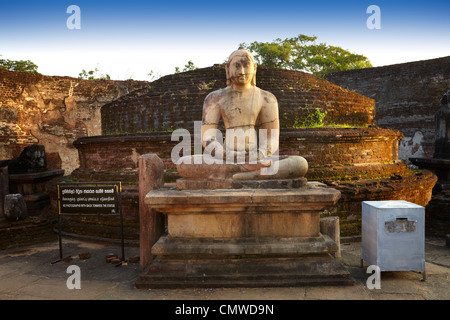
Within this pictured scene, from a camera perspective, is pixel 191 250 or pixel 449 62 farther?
pixel 449 62

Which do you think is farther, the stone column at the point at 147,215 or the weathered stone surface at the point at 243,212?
the stone column at the point at 147,215

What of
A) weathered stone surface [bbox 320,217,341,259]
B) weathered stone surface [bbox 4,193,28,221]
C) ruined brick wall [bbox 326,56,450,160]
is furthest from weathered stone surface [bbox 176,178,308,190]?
ruined brick wall [bbox 326,56,450,160]

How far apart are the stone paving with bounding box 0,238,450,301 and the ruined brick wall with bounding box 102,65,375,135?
3269mm

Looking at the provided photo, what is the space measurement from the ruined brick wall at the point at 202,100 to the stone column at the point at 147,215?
3.09 metres

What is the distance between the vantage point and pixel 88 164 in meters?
6.42

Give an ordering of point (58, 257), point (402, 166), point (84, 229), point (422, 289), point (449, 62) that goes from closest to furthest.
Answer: point (422, 289) → point (58, 257) → point (84, 229) → point (402, 166) → point (449, 62)

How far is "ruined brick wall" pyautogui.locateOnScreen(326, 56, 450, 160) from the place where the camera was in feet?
44.1

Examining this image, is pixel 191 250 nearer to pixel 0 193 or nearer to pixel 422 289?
pixel 422 289

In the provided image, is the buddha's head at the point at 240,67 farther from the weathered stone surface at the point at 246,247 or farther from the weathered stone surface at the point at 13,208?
the weathered stone surface at the point at 13,208

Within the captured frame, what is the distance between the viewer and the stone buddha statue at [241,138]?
3426mm

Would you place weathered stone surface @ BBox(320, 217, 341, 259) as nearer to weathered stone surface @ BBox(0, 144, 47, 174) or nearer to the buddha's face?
the buddha's face

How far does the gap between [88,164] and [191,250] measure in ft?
13.8

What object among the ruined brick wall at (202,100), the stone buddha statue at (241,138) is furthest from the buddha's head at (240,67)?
the ruined brick wall at (202,100)

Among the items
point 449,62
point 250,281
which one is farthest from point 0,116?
point 449,62
